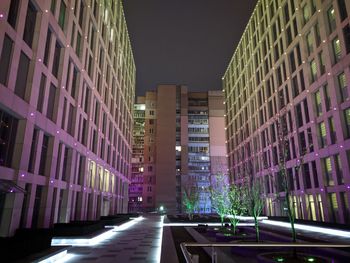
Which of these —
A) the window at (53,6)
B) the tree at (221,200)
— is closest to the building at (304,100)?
the tree at (221,200)

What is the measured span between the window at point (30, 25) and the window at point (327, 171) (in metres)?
32.3

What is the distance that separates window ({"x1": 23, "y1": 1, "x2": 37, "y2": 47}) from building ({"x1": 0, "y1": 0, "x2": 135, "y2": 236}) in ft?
0.22

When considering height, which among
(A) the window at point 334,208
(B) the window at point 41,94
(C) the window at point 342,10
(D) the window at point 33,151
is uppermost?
(C) the window at point 342,10

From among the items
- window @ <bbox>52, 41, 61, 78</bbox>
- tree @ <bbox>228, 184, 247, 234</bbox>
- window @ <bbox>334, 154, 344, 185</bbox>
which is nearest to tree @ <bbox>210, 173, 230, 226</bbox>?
tree @ <bbox>228, 184, 247, 234</bbox>

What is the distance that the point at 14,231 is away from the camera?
16.5m

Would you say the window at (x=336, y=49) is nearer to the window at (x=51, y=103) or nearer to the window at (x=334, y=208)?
the window at (x=334, y=208)

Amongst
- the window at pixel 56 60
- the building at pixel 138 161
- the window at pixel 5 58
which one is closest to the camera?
the window at pixel 5 58

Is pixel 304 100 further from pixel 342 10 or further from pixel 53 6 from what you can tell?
pixel 53 6

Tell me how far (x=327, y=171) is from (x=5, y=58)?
1320 inches

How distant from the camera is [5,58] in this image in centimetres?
1628

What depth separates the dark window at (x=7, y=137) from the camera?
53.4 feet

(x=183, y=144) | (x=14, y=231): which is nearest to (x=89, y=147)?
(x=14, y=231)

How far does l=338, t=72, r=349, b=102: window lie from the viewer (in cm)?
2967

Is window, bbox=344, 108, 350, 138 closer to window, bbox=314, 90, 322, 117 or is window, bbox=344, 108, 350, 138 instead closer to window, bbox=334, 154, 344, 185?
window, bbox=334, 154, 344, 185
